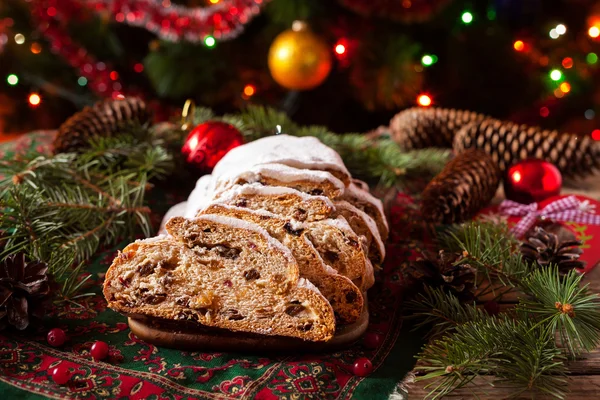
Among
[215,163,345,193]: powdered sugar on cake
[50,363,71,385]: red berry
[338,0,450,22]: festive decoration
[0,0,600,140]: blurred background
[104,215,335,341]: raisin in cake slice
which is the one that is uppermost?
[338,0,450,22]: festive decoration

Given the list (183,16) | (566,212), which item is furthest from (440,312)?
(183,16)

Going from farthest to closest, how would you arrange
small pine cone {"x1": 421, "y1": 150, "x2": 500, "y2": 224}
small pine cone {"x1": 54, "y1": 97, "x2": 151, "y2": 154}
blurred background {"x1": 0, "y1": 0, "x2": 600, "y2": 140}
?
blurred background {"x1": 0, "y1": 0, "x2": 600, "y2": 140}
small pine cone {"x1": 54, "y1": 97, "x2": 151, "y2": 154}
small pine cone {"x1": 421, "y1": 150, "x2": 500, "y2": 224}

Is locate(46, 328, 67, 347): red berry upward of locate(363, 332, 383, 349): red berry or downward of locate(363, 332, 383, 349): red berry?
upward

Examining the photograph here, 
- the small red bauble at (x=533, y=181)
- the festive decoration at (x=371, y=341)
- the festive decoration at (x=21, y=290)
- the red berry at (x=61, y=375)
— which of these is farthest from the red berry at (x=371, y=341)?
the small red bauble at (x=533, y=181)

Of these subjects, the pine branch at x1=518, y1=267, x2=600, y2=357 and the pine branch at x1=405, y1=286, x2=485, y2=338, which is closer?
the pine branch at x1=518, y1=267, x2=600, y2=357

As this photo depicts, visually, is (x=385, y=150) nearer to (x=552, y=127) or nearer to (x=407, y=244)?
(x=407, y=244)

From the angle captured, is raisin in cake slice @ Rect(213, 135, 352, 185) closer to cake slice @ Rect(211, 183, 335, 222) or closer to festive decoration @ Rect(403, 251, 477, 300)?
cake slice @ Rect(211, 183, 335, 222)

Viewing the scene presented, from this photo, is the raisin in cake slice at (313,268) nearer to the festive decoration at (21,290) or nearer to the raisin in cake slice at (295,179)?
the raisin in cake slice at (295,179)

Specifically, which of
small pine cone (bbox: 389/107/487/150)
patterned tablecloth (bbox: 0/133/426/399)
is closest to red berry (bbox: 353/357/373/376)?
patterned tablecloth (bbox: 0/133/426/399)
